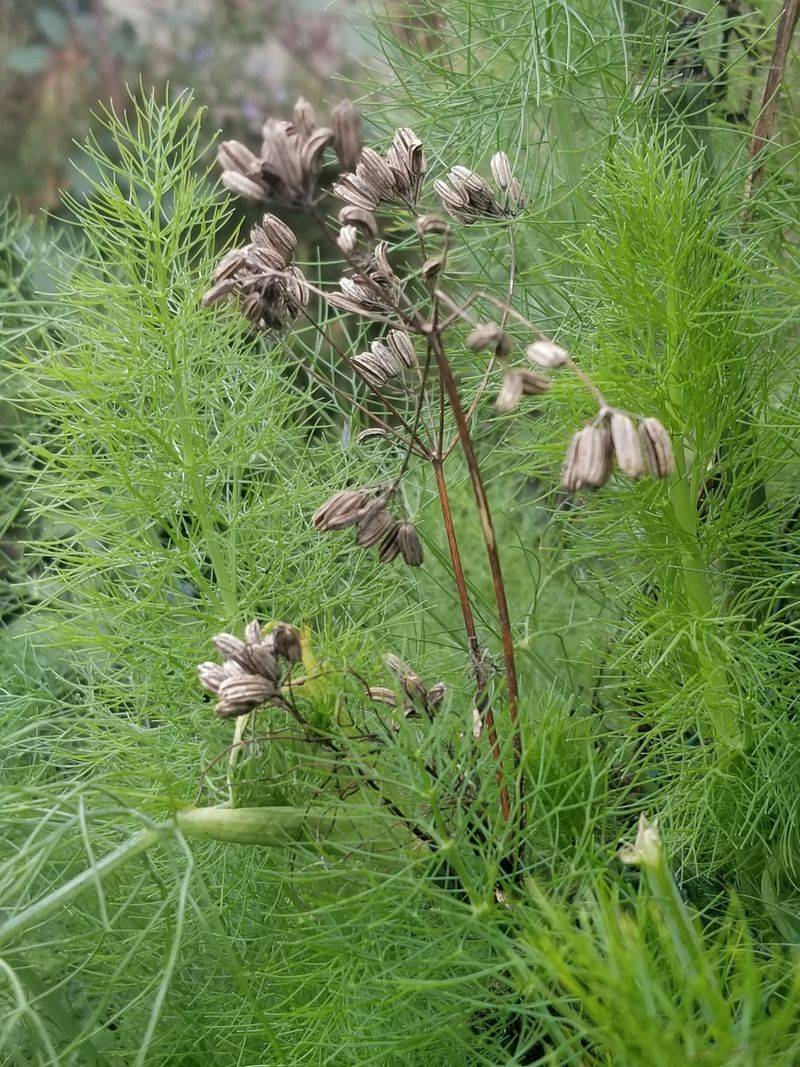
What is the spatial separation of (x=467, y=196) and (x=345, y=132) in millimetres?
88

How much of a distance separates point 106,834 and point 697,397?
0.31 metres

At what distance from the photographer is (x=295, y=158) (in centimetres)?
38

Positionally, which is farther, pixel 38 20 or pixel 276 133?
pixel 38 20

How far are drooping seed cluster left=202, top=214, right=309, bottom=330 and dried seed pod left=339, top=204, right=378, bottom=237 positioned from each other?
0.13ft

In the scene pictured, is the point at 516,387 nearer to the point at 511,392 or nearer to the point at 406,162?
the point at 511,392

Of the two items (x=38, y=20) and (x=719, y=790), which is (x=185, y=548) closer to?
(x=719, y=790)

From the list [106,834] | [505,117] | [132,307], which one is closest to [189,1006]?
[106,834]

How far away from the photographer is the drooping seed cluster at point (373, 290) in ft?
1.39

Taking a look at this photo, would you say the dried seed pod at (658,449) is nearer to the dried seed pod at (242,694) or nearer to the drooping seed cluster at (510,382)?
the drooping seed cluster at (510,382)

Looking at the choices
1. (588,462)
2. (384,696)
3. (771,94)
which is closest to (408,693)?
(384,696)

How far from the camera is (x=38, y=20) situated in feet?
5.87

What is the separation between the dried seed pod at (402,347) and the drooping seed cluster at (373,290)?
1.1 inches

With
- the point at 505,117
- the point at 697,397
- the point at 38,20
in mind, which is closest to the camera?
the point at 697,397

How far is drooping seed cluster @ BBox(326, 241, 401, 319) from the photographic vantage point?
42cm
